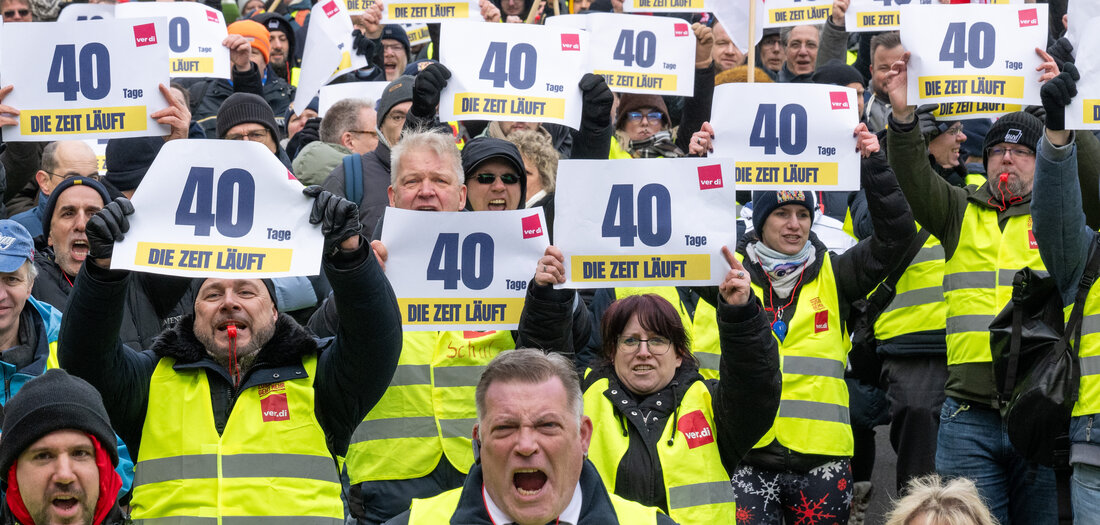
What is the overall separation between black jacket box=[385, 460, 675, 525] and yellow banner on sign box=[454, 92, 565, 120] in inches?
143

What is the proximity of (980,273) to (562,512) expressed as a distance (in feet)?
11.7

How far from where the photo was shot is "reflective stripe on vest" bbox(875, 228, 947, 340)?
7.57m

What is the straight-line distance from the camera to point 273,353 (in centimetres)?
510

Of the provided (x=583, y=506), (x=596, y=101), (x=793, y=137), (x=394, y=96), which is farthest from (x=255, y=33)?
(x=583, y=506)

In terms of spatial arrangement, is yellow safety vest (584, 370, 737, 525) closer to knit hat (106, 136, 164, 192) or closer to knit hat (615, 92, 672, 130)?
knit hat (106, 136, 164, 192)

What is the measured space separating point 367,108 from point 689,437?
167 inches

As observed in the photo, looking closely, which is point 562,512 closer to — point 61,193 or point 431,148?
point 431,148

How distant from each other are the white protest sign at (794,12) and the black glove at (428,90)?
357 centimetres

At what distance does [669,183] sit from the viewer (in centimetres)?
582

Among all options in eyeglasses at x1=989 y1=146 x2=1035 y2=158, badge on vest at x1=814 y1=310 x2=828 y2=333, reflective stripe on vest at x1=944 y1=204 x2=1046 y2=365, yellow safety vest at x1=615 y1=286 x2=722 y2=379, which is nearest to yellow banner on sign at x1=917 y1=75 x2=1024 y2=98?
eyeglasses at x1=989 y1=146 x2=1035 y2=158

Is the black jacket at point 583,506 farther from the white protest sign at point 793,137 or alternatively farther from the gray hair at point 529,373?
the white protest sign at point 793,137

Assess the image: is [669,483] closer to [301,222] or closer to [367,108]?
[301,222]

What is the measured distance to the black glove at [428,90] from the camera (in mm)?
7441

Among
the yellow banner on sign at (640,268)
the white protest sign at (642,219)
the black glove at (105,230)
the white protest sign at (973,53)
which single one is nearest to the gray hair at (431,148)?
the white protest sign at (642,219)
